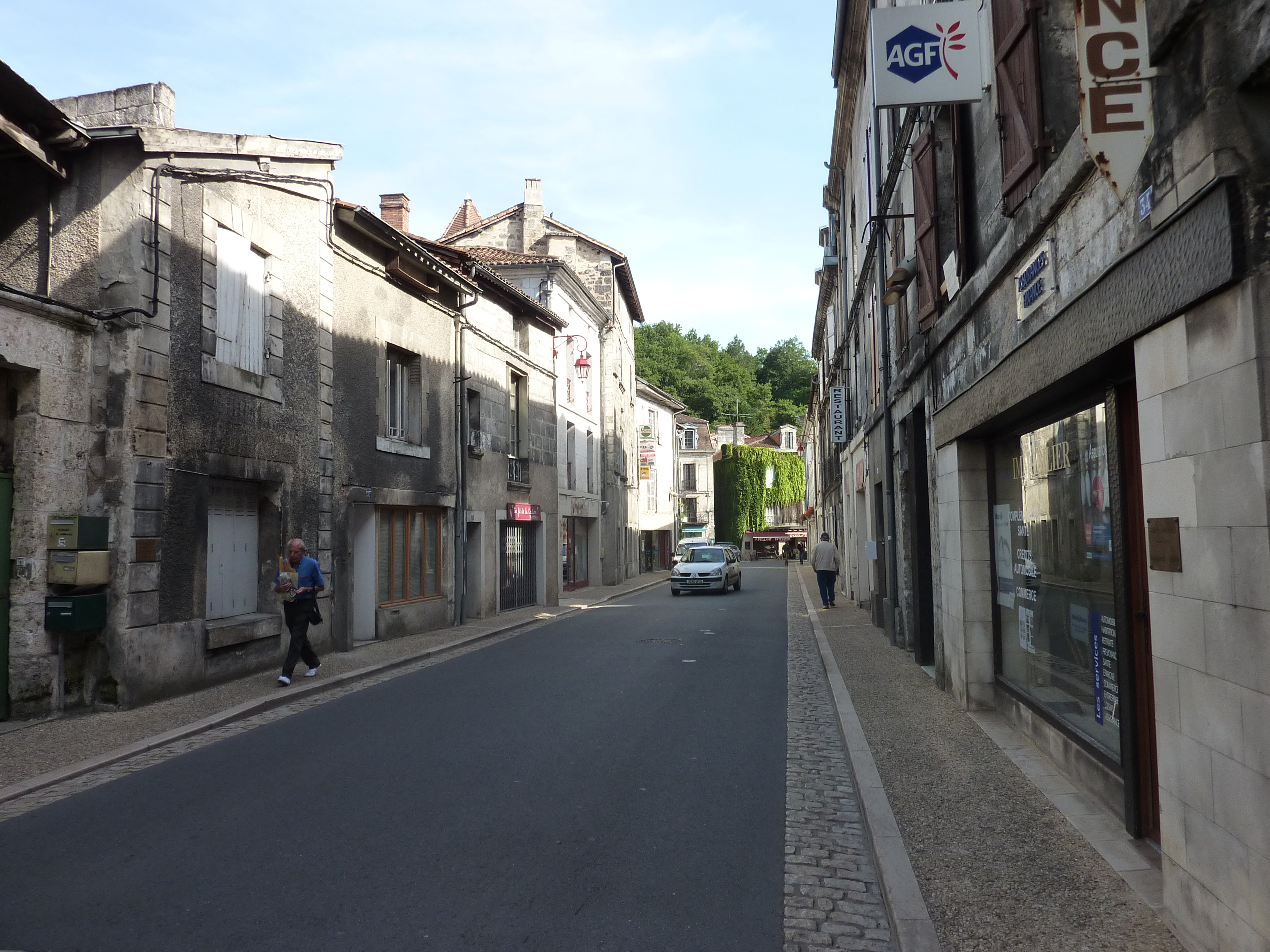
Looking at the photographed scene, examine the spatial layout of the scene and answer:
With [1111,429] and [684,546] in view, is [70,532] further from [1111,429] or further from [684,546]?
[684,546]

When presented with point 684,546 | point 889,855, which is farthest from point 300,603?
point 684,546

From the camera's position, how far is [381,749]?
709 cm

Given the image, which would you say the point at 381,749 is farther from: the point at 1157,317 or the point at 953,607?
the point at 1157,317

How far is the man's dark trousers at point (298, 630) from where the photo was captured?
994 centimetres

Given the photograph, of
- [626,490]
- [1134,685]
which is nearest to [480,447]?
[1134,685]

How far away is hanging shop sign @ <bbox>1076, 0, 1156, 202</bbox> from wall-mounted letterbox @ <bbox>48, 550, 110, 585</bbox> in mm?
8775

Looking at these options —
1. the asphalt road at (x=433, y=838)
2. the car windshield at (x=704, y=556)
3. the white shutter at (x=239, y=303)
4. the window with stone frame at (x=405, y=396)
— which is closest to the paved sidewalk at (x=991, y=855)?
the asphalt road at (x=433, y=838)

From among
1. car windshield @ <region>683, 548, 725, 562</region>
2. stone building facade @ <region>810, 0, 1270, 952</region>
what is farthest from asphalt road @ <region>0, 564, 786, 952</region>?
car windshield @ <region>683, 548, 725, 562</region>

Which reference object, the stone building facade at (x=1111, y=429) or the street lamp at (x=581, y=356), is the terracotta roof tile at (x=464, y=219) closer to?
the street lamp at (x=581, y=356)

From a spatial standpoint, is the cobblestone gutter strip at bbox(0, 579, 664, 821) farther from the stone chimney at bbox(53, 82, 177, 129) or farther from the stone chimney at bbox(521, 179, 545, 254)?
the stone chimney at bbox(521, 179, 545, 254)

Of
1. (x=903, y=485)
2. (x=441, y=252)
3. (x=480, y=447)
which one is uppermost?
(x=441, y=252)

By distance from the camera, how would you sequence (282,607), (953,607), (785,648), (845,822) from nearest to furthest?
(845,822), (953,607), (282,607), (785,648)

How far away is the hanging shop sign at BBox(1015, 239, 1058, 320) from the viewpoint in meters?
5.34

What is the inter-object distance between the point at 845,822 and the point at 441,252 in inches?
573
